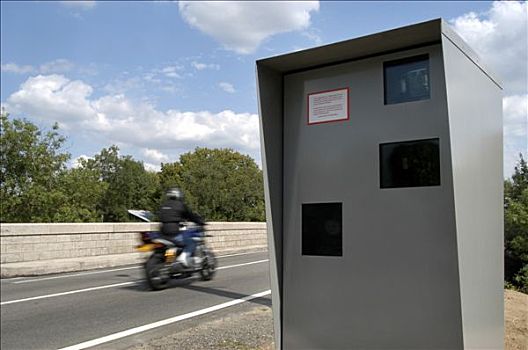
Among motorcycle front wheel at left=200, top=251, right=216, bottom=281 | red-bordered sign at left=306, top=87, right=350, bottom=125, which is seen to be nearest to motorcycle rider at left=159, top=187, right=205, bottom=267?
motorcycle front wheel at left=200, top=251, right=216, bottom=281

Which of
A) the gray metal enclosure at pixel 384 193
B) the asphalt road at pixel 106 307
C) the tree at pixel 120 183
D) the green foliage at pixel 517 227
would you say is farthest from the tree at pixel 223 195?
the gray metal enclosure at pixel 384 193

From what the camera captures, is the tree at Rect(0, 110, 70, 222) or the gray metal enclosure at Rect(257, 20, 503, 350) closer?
the gray metal enclosure at Rect(257, 20, 503, 350)

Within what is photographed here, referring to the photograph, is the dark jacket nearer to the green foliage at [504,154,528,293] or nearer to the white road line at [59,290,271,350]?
the white road line at [59,290,271,350]

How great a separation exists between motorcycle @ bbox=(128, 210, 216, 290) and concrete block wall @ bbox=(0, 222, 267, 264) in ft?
5.71

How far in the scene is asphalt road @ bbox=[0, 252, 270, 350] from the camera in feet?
15.7

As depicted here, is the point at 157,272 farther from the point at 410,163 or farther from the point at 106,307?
the point at 410,163

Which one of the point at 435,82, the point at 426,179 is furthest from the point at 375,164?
the point at 435,82

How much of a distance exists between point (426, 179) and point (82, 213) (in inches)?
750

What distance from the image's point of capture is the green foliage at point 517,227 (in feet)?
21.0

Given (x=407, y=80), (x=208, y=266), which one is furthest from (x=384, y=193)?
(x=208, y=266)

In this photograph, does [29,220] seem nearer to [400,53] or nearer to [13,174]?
[13,174]

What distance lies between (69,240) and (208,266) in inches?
214

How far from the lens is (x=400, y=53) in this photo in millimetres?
2371

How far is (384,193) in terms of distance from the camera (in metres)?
2.34
